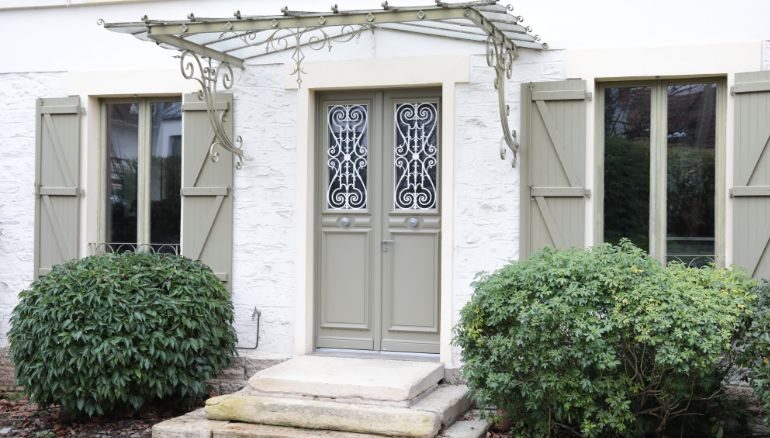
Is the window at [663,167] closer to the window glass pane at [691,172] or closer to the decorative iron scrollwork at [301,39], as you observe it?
the window glass pane at [691,172]

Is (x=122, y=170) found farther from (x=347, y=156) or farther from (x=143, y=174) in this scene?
(x=347, y=156)

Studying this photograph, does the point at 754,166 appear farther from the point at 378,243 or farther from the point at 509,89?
the point at 378,243

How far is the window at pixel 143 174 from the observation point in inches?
309

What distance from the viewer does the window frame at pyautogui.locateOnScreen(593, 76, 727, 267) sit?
658 centimetres

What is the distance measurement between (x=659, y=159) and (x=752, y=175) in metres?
0.68

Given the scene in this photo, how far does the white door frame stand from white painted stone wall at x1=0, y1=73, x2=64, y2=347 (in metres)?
2.44

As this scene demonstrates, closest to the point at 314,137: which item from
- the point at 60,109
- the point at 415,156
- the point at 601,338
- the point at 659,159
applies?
the point at 415,156

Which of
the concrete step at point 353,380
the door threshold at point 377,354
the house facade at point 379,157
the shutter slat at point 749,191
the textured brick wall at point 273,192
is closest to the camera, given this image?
the concrete step at point 353,380

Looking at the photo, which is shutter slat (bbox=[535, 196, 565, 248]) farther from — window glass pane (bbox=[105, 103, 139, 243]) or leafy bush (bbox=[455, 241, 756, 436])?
window glass pane (bbox=[105, 103, 139, 243])

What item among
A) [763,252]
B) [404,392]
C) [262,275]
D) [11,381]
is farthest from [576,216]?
[11,381]

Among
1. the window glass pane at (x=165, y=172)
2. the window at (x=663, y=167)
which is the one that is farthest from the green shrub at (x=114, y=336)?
the window at (x=663, y=167)

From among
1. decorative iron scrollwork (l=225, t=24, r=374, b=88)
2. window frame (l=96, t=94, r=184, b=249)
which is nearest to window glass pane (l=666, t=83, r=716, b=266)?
decorative iron scrollwork (l=225, t=24, r=374, b=88)

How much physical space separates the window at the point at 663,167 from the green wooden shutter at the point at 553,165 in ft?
0.88

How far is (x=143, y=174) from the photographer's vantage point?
793 cm
